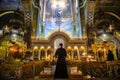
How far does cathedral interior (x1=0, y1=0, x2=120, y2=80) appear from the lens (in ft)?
51.8

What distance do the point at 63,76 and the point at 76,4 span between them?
13162 millimetres

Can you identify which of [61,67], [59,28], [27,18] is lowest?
[61,67]

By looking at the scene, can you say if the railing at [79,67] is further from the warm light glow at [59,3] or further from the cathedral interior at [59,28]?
the warm light glow at [59,3]

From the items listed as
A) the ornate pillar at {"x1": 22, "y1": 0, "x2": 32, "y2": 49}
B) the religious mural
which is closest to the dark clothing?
the ornate pillar at {"x1": 22, "y1": 0, "x2": 32, "y2": 49}

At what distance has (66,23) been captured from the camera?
1909cm

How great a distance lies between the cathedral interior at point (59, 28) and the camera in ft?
51.8

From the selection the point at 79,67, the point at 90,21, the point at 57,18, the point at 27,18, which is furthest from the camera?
the point at 57,18

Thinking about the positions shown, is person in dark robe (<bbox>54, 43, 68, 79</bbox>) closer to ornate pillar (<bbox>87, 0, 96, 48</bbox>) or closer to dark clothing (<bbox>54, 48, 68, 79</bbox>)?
dark clothing (<bbox>54, 48, 68, 79</bbox>)

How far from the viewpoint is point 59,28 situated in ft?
60.3

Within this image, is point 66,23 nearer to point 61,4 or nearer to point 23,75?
point 61,4

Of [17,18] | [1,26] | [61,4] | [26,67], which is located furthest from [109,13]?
[26,67]

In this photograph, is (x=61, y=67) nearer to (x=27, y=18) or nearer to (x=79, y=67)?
(x=79, y=67)

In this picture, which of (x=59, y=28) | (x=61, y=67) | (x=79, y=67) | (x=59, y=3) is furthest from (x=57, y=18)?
(x=61, y=67)

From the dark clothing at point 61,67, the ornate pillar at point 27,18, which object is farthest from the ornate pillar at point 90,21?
the dark clothing at point 61,67
